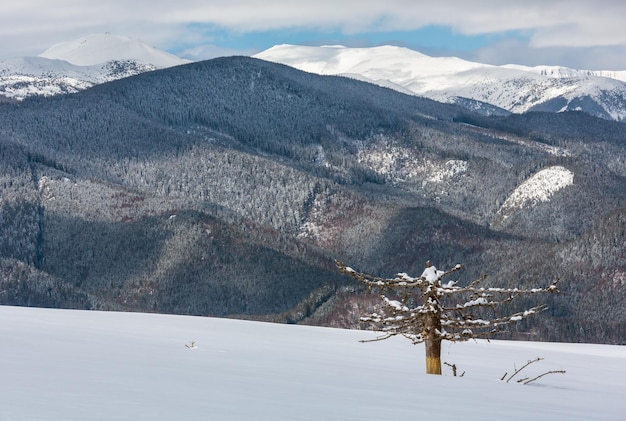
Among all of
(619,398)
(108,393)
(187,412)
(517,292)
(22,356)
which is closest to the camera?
(187,412)

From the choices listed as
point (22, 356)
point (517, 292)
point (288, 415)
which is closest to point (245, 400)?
point (288, 415)

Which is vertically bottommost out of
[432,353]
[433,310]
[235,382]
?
[432,353]

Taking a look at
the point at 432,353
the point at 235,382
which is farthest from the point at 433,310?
the point at 235,382

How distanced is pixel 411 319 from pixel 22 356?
1077 centimetres

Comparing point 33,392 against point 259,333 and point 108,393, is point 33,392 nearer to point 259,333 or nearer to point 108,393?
point 108,393

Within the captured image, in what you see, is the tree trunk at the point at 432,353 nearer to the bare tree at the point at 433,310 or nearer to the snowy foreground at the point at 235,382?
the bare tree at the point at 433,310

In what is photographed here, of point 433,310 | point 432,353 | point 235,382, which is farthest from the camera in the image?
point 432,353

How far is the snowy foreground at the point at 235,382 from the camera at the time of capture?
17.4 m

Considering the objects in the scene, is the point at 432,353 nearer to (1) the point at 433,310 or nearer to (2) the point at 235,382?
(1) the point at 433,310

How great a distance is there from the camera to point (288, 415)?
17391 millimetres

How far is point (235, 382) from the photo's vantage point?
21.2m

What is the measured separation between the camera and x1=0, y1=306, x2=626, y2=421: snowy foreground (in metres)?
17.4

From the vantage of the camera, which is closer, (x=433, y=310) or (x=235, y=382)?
(x=235, y=382)

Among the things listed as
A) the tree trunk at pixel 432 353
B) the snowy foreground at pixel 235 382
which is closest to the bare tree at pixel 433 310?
the tree trunk at pixel 432 353
